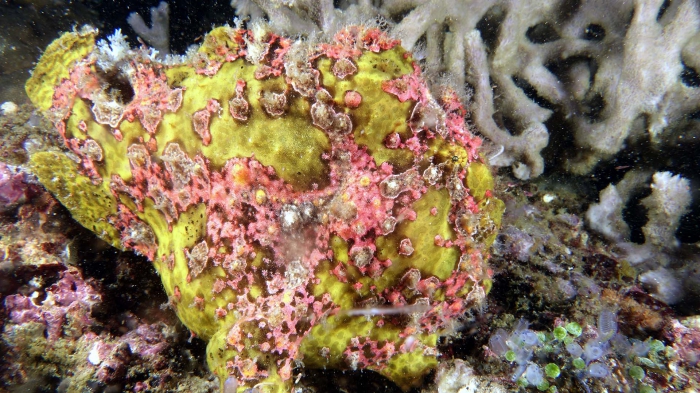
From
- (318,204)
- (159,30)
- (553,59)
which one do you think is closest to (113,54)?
(159,30)

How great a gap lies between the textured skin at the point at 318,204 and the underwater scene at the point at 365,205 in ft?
0.06

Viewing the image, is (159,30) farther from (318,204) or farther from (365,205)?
(365,205)

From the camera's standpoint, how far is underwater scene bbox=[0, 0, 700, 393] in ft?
8.27

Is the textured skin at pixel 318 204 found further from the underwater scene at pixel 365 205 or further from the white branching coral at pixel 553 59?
the white branching coral at pixel 553 59

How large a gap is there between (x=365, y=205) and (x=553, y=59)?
304 cm

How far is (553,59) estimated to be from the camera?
383 centimetres

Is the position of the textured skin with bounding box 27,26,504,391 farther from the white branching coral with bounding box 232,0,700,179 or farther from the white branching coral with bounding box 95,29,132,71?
the white branching coral with bounding box 232,0,700,179

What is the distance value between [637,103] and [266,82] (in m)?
3.76

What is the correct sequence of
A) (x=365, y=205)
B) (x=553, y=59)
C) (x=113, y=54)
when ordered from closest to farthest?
(x=365, y=205) → (x=113, y=54) → (x=553, y=59)

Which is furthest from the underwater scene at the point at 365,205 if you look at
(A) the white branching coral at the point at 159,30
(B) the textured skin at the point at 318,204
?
(A) the white branching coral at the point at 159,30

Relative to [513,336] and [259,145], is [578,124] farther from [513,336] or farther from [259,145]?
[259,145]

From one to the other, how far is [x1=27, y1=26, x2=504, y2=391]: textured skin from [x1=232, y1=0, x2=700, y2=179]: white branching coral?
38.1 inches

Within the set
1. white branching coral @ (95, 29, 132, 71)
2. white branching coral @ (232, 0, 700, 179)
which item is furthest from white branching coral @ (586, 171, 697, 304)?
white branching coral @ (95, 29, 132, 71)

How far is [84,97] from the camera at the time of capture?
3066 millimetres
